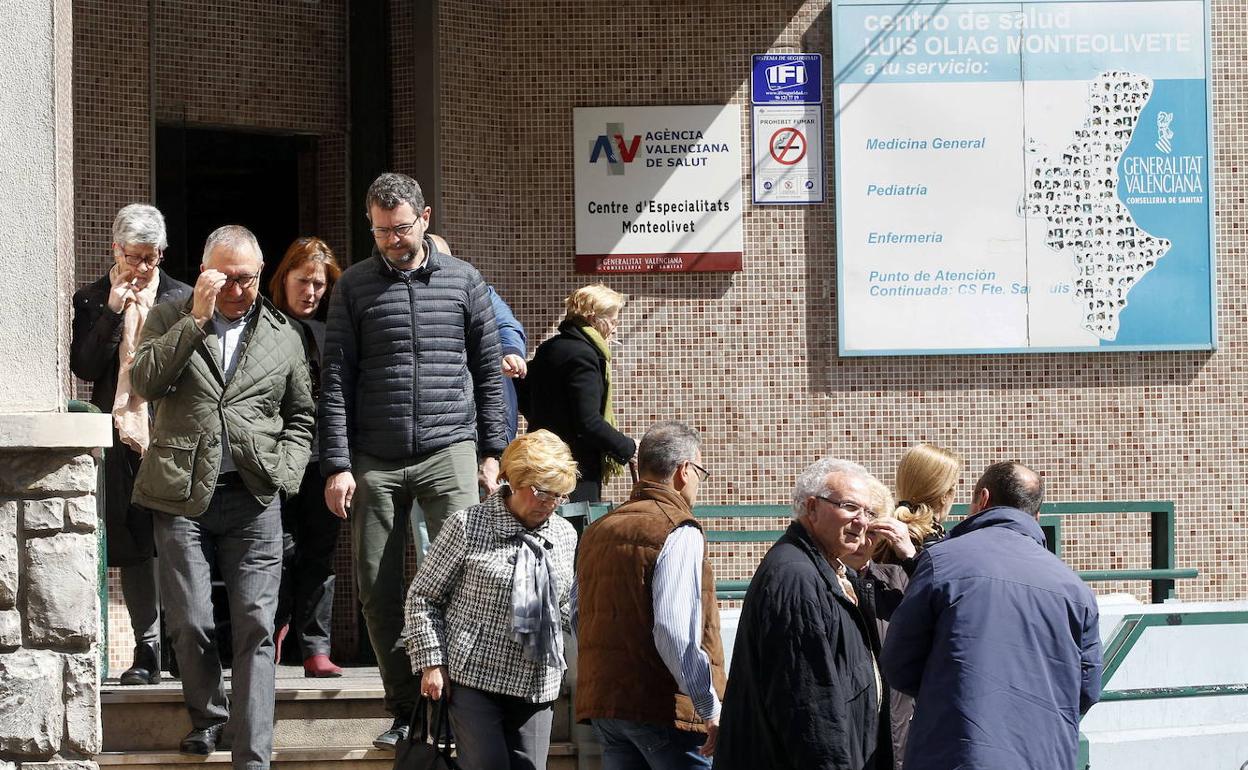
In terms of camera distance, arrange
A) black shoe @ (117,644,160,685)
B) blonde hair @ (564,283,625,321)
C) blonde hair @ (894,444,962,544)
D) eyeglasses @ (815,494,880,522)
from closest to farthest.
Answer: eyeglasses @ (815,494,880,522) < blonde hair @ (894,444,962,544) < black shoe @ (117,644,160,685) < blonde hair @ (564,283,625,321)

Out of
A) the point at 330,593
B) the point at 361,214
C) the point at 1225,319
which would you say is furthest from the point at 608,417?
the point at 1225,319

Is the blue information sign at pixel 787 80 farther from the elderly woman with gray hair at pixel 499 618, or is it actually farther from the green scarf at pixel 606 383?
the elderly woman with gray hair at pixel 499 618

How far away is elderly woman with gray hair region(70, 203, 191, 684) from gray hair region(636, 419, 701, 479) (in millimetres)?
1915

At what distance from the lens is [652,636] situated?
5137mm

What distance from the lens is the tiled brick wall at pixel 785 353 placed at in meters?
8.82

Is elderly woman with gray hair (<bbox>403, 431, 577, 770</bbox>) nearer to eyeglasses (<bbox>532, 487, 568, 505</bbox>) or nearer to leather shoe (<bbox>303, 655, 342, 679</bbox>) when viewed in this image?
eyeglasses (<bbox>532, 487, 568, 505</bbox>)

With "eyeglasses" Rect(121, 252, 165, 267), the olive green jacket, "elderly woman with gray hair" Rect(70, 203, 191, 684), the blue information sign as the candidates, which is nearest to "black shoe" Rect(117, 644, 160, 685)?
"elderly woman with gray hair" Rect(70, 203, 191, 684)

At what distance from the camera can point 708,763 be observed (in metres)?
5.25

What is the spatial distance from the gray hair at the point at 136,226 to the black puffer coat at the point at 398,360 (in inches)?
29.6

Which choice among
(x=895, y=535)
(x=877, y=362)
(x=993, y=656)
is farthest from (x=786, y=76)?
(x=993, y=656)

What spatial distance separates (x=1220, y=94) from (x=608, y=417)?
4.06 m

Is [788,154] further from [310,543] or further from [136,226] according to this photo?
[136,226]

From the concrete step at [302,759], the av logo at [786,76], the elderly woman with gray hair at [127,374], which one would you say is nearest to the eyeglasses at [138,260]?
the elderly woman with gray hair at [127,374]

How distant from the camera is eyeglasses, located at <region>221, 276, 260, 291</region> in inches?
236
